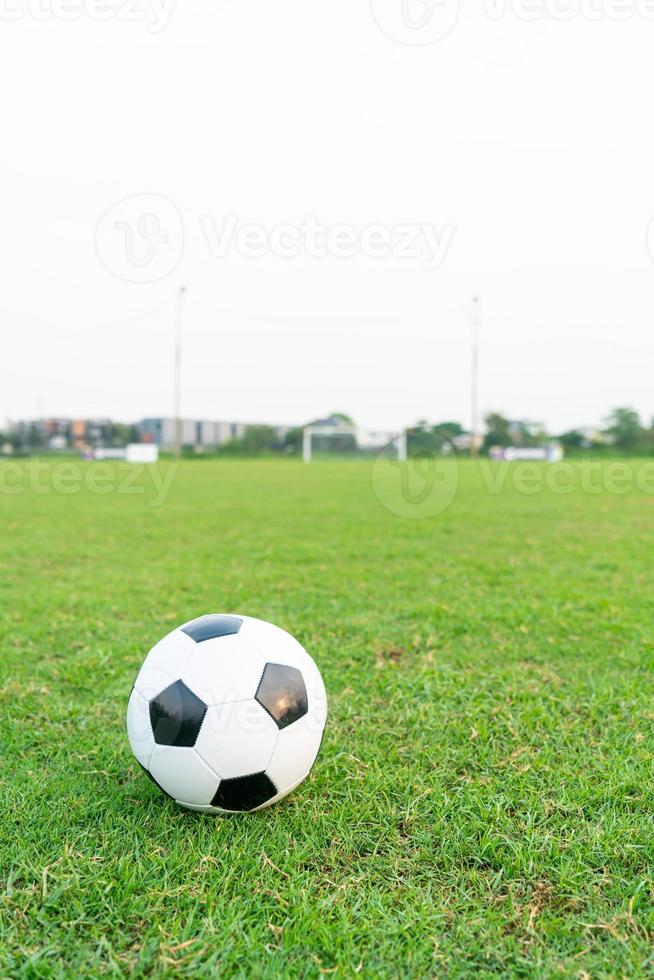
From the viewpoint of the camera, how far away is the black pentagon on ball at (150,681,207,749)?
196 cm

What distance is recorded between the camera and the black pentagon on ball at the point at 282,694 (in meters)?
2.01

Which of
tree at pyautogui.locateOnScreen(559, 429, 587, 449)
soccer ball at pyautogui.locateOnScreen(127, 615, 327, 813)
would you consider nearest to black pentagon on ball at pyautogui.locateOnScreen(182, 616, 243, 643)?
soccer ball at pyautogui.locateOnScreen(127, 615, 327, 813)

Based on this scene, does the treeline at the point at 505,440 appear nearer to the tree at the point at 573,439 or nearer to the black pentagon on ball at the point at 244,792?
the tree at the point at 573,439

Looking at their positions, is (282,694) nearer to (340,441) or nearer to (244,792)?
(244,792)

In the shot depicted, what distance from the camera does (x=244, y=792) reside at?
1.96m

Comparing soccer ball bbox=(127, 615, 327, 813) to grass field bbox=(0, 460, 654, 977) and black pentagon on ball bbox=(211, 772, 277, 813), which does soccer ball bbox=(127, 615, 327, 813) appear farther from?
grass field bbox=(0, 460, 654, 977)

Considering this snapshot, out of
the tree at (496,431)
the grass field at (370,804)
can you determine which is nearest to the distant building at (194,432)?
the tree at (496,431)

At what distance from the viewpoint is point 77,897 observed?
167cm

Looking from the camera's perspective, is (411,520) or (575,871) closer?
(575,871)

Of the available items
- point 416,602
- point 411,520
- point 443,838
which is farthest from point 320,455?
point 443,838

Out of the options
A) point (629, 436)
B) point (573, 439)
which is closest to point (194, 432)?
point (573, 439)

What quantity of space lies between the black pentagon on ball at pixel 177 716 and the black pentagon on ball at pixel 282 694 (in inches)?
7.6

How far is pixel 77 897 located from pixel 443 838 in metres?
1.03

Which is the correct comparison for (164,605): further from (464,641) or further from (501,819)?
(501,819)
